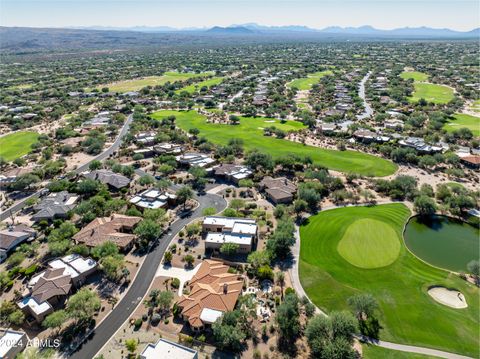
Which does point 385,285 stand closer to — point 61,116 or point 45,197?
point 45,197

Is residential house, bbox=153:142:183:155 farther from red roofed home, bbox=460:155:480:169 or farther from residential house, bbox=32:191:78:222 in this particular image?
red roofed home, bbox=460:155:480:169

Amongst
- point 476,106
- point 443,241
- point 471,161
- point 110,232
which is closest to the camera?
point 110,232

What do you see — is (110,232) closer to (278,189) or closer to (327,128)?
(278,189)

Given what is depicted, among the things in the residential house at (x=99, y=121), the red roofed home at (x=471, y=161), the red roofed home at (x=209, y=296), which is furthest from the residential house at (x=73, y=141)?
the red roofed home at (x=471, y=161)

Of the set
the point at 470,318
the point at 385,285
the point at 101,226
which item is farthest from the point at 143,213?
the point at 470,318

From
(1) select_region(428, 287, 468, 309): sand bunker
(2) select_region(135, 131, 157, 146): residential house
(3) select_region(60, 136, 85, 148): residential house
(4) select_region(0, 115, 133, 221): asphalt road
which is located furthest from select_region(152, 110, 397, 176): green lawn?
(1) select_region(428, 287, 468, 309): sand bunker

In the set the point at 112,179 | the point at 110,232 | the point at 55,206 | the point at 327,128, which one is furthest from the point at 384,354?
the point at 327,128

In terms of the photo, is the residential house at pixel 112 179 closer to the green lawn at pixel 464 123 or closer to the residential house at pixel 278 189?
the residential house at pixel 278 189
